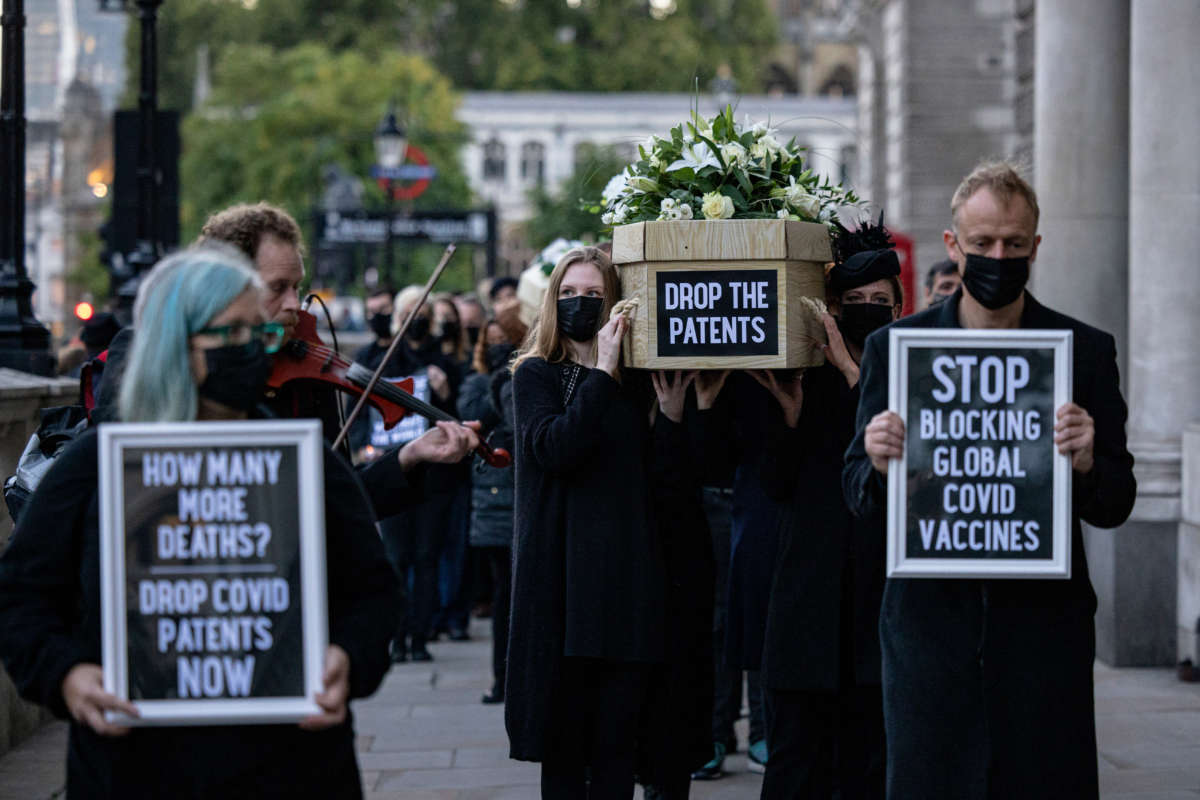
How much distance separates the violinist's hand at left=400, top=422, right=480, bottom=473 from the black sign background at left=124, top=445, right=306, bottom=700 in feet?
3.39

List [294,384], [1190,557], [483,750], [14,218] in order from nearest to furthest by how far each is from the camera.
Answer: [294,384] < [483,750] < [1190,557] < [14,218]

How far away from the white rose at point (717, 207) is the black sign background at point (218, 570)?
2.35 metres

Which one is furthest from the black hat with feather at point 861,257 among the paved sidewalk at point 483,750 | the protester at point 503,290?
the protester at point 503,290

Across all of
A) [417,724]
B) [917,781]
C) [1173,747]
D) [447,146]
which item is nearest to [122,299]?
[417,724]

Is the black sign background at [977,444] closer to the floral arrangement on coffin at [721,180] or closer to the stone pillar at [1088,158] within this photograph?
the floral arrangement on coffin at [721,180]

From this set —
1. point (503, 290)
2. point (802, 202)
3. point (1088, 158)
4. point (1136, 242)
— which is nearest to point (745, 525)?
point (802, 202)

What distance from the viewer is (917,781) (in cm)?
402

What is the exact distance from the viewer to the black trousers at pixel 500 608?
25.2 feet

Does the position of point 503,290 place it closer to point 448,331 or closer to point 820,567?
point 448,331

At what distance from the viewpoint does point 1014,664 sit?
12.9ft

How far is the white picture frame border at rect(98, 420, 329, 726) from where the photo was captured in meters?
3.09

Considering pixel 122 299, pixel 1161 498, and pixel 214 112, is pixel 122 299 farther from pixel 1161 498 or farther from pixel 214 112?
pixel 214 112

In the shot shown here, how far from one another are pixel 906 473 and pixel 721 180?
1803 mm

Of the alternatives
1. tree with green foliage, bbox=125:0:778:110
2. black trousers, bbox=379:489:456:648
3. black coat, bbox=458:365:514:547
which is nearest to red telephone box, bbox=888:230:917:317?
black trousers, bbox=379:489:456:648
